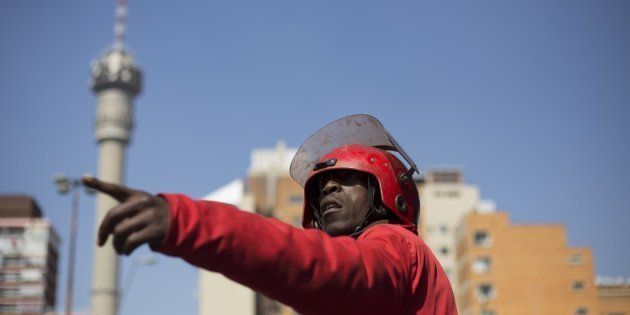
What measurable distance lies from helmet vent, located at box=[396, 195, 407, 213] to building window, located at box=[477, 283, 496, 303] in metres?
85.3

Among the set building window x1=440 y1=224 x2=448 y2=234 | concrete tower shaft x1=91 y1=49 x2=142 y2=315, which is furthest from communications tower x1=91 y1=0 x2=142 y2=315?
building window x1=440 y1=224 x2=448 y2=234

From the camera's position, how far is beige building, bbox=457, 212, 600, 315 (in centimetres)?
8719

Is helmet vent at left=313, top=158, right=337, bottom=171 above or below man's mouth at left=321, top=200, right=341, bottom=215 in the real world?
above

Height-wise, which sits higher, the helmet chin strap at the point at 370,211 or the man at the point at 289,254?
the helmet chin strap at the point at 370,211

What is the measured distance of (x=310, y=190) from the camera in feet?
18.6

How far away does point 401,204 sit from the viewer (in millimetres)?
5328

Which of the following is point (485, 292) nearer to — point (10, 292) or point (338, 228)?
point (338, 228)

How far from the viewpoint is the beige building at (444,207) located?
11247cm

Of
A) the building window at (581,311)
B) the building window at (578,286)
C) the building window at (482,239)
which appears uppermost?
the building window at (482,239)

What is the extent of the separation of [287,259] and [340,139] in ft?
9.60

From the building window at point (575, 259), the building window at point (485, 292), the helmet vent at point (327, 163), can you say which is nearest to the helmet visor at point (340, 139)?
the helmet vent at point (327, 163)

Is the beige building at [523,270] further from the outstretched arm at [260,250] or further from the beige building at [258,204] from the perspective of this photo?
the outstretched arm at [260,250]

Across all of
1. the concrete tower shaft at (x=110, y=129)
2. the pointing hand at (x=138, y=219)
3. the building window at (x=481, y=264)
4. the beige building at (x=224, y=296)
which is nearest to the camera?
the pointing hand at (x=138, y=219)

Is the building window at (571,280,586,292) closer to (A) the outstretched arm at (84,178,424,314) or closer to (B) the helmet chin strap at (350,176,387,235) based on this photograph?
(B) the helmet chin strap at (350,176,387,235)
